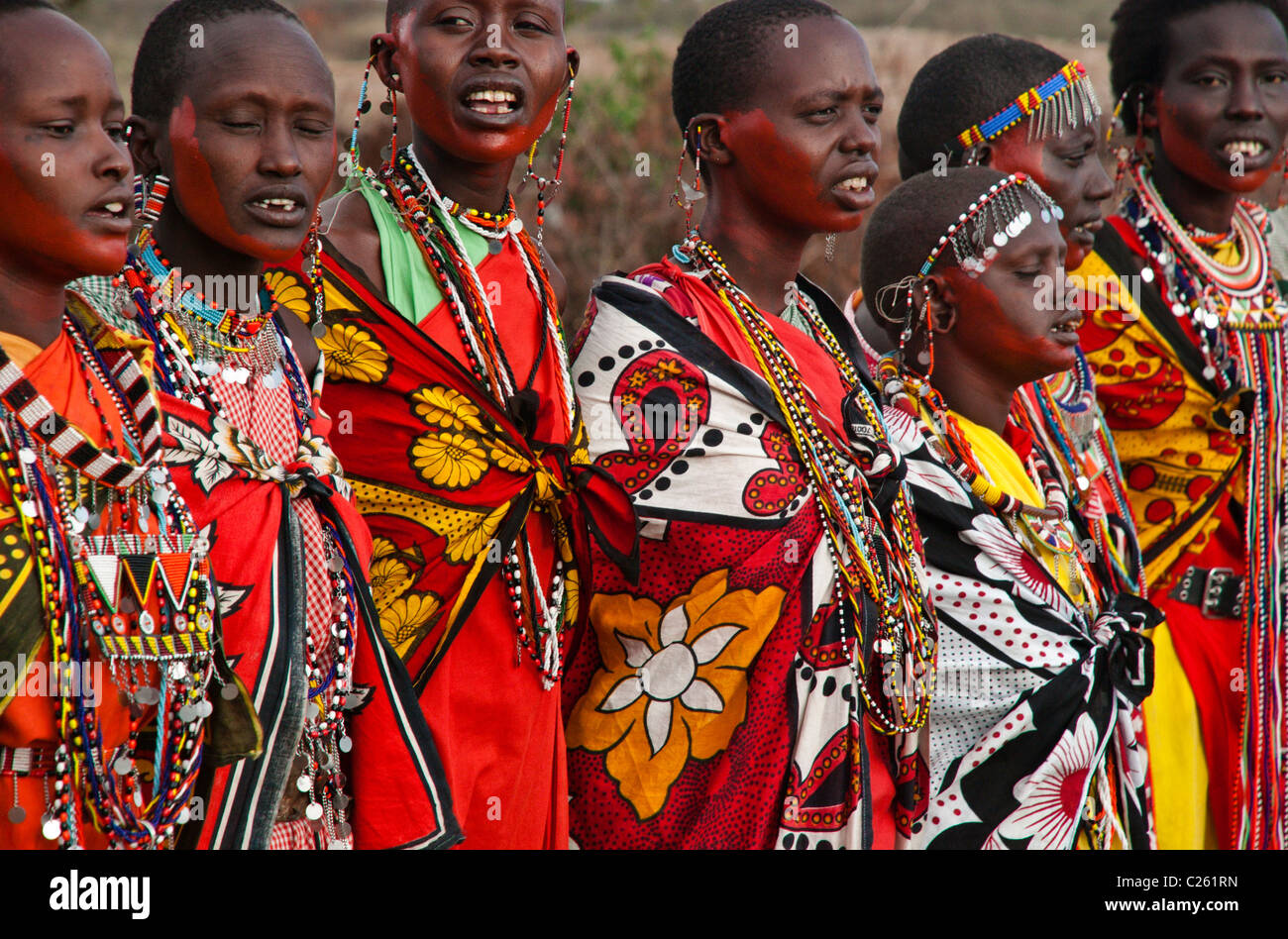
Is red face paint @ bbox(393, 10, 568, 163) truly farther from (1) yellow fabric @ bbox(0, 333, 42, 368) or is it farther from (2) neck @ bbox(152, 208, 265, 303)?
(1) yellow fabric @ bbox(0, 333, 42, 368)

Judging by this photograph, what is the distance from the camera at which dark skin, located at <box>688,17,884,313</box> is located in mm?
3412

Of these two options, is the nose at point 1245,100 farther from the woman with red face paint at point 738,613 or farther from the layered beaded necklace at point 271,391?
the layered beaded necklace at point 271,391

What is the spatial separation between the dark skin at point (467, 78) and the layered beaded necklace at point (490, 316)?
0.09 metres

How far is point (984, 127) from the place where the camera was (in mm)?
4262

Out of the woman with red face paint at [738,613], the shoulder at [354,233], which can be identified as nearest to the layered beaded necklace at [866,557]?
the woman with red face paint at [738,613]

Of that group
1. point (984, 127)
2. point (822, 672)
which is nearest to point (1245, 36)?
point (984, 127)

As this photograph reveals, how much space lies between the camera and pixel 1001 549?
3412mm

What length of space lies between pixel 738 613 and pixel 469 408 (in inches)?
29.2

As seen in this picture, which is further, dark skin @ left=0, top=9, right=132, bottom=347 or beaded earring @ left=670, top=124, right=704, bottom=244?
beaded earring @ left=670, top=124, right=704, bottom=244

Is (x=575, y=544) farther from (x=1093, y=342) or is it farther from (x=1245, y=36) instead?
(x=1245, y=36)

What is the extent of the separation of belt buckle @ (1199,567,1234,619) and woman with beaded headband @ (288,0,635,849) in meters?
2.24

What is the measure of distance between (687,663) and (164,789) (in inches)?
48.5

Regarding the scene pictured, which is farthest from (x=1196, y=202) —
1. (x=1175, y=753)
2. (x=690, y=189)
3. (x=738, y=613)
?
(x=738, y=613)

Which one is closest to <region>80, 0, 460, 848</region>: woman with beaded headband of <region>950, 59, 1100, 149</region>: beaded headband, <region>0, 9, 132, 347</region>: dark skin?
<region>0, 9, 132, 347</region>: dark skin
